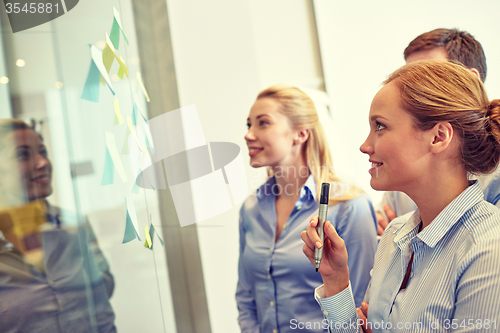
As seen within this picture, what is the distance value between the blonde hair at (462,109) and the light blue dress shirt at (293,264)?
1.54 ft

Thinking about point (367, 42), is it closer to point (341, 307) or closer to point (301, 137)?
point (301, 137)

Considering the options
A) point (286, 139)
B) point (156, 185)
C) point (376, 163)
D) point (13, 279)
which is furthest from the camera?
point (286, 139)

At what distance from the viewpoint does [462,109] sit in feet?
2.17

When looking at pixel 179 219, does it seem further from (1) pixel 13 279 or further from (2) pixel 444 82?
(2) pixel 444 82

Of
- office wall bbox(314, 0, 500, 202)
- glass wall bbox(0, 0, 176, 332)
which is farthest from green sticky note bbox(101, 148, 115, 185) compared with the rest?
office wall bbox(314, 0, 500, 202)

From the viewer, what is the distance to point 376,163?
2.46 ft

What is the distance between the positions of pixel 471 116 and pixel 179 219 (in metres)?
0.84

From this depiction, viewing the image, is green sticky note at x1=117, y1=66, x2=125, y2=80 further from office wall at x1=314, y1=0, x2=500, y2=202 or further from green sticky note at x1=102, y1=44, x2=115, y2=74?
office wall at x1=314, y1=0, x2=500, y2=202

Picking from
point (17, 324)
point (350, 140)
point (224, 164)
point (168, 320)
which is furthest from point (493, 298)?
point (350, 140)

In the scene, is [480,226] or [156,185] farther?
[156,185]

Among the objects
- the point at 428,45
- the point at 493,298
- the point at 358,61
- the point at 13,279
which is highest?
the point at 358,61

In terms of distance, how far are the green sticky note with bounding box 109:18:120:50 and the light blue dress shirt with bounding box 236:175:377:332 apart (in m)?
0.76
